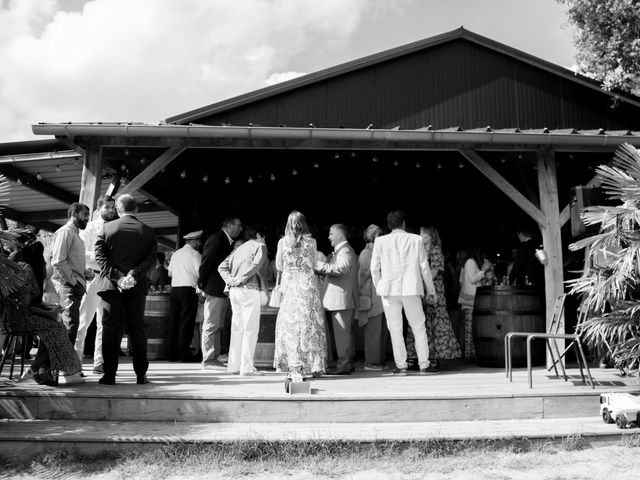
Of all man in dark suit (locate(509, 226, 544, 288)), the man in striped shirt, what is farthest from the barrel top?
the man in striped shirt

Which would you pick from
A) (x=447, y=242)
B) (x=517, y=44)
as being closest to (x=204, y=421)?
(x=447, y=242)

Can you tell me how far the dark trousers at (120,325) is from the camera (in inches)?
192

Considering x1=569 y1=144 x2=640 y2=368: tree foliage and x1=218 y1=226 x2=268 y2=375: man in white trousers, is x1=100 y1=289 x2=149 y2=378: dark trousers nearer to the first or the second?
x1=218 y1=226 x2=268 y2=375: man in white trousers

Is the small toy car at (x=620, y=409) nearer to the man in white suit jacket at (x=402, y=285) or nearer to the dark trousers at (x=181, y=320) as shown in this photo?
the man in white suit jacket at (x=402, y=285)

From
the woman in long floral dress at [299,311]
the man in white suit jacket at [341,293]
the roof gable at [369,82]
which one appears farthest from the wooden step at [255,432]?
the roof gable at [369,82]

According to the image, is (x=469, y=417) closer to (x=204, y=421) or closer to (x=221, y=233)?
(x=204, y=421)

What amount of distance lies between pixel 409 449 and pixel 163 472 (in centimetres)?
160

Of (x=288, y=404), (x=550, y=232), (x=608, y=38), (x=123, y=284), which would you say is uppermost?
(x=608, y=38)

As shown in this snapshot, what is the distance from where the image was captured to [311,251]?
19.1 ft

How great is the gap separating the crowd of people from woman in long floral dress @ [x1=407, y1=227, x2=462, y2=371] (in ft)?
0.04

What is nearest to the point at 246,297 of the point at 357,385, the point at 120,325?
the point at 120,325

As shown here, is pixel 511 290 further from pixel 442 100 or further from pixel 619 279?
pixel 442 100

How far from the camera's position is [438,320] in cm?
666

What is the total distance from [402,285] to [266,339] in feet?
5.69
